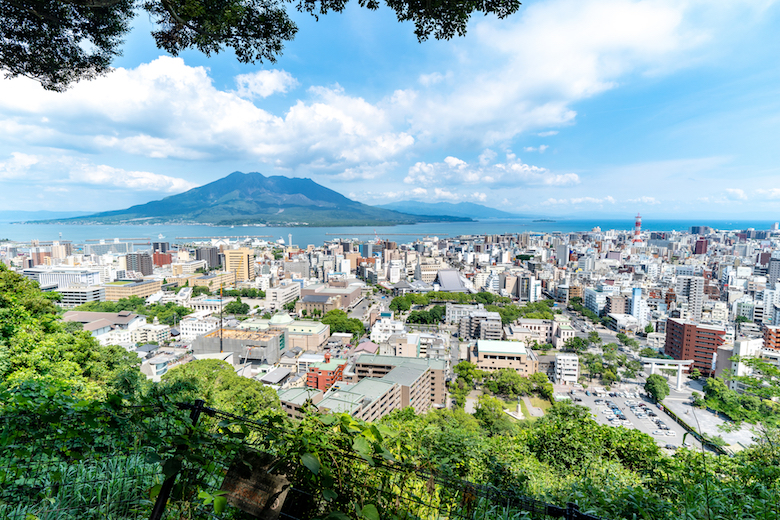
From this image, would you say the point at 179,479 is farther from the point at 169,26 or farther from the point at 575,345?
the point at 575,345


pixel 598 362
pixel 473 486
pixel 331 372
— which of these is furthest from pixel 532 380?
pixel 473 486

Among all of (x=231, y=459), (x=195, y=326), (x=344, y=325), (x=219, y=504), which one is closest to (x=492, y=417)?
(x=231, y=459)

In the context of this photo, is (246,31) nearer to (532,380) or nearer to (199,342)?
(532,380)

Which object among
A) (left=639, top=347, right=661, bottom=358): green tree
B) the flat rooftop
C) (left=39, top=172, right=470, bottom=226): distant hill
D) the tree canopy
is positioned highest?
(left=39, top=172, right=470, bottom=226): distant hill

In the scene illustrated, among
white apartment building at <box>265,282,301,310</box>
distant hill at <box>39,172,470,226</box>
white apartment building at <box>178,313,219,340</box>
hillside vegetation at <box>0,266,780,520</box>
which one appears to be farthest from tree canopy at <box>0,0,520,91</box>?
distant hill at <box>39,172,470,226</box>

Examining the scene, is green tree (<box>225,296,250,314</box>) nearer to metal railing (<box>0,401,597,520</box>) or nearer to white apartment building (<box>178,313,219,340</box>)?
white apartment building (<box>178,313,219,340</box>)
